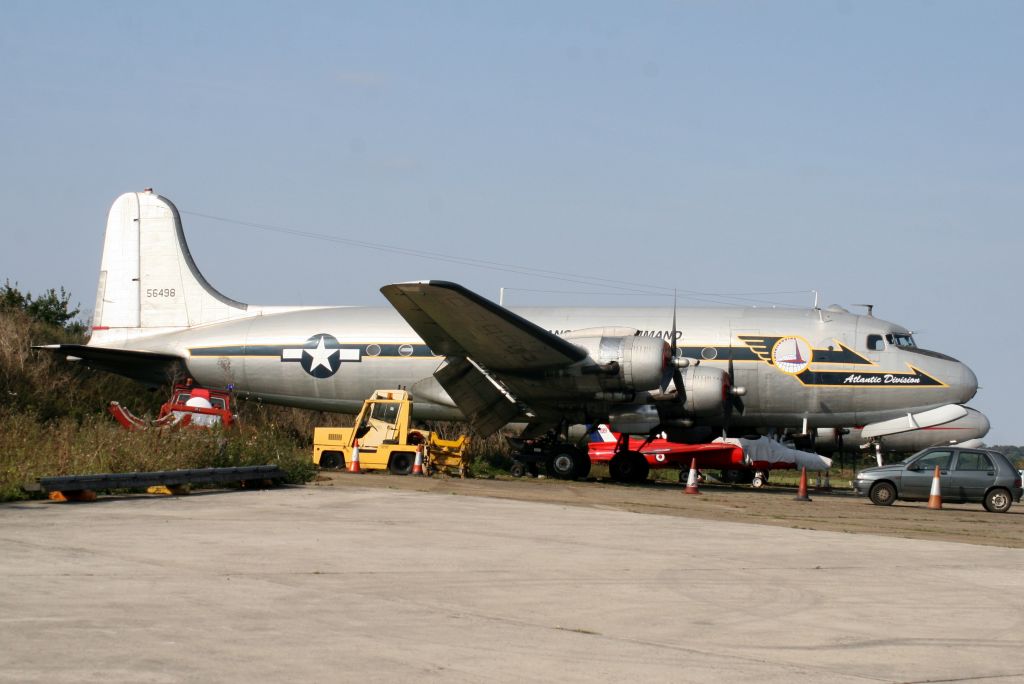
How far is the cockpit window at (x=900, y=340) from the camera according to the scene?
2544 cm

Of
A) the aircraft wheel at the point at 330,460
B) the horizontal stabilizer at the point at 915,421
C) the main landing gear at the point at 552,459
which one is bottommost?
the aircraft wheel at the point at 330,460

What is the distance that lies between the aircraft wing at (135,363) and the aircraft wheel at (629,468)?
12.1 meters

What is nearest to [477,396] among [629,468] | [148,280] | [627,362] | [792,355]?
[627,362]

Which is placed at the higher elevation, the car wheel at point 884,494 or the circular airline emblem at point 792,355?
the circular airline emblem at point 792,355

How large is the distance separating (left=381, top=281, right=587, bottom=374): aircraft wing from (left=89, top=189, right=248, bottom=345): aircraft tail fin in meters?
9.63

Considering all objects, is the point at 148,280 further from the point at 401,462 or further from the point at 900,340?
the point at 900,340

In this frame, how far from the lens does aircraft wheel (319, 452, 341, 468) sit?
25.5 metres

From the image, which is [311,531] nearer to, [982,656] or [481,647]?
[481,647]

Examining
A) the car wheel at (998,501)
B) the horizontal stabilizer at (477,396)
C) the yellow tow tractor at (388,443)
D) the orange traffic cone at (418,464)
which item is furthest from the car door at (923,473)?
the orange traffic cone at (418,464)

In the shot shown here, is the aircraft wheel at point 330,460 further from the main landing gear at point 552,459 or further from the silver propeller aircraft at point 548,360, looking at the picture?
the main landing gear at point 552,459

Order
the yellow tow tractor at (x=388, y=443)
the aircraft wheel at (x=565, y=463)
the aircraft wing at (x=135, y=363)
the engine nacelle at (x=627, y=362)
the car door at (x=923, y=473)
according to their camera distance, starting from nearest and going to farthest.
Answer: the car door at (x=923, y=473) → the engine nacelle at (x=627, y=362) → the yellow tow tractor at (x=388, y=443) → the aircraft wheel at (x=565, y=463) → the aircraft wing at (x=135, y=363)

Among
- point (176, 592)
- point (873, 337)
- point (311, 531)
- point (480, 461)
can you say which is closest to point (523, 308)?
point (480, 461)

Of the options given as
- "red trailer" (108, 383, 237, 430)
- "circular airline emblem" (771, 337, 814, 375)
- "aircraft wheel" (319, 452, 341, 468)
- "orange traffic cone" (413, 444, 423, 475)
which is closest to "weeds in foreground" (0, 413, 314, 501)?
"orange traffic cone" (413, 444, 423, 475)

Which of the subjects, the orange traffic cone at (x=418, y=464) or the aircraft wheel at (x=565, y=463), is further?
the aircraft wheel at (x=565, y=463)
